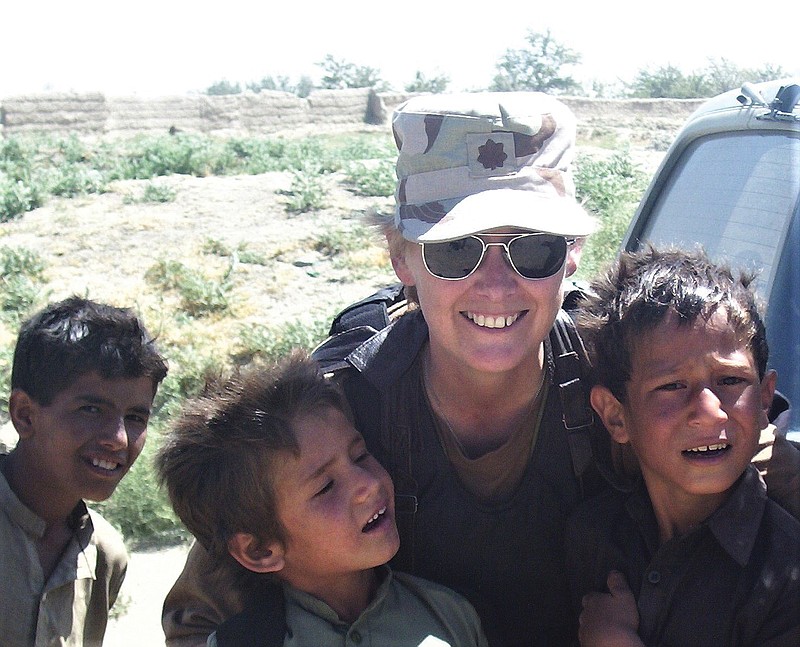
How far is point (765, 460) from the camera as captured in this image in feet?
6.88

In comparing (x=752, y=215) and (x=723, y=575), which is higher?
(x=752, y=215)

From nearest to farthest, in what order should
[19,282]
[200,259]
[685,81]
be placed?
[19,282] < [200,259] < [685,81]

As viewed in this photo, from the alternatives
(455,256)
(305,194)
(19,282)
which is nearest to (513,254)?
(455,256)

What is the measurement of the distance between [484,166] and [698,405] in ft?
2.43

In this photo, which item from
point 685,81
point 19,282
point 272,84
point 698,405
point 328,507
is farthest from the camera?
point 272,84

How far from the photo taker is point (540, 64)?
35406 millimetres

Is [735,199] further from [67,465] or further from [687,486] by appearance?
[67,465]

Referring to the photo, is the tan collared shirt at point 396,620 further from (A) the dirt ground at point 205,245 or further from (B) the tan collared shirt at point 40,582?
(A) the dirt ground at point 205,245

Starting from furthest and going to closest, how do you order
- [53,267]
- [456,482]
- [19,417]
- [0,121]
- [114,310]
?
[0,121] → [53,267] → [114,310] → [19,417] → [456,482]

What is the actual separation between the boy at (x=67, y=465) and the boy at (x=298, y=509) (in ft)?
1.57

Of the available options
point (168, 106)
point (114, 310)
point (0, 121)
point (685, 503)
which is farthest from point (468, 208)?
point (168, 106)

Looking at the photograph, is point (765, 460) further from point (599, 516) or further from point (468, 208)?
point (468, 208)

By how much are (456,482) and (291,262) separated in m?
6.85

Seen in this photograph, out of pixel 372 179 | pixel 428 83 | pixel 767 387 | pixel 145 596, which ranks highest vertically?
pixel 767 387
